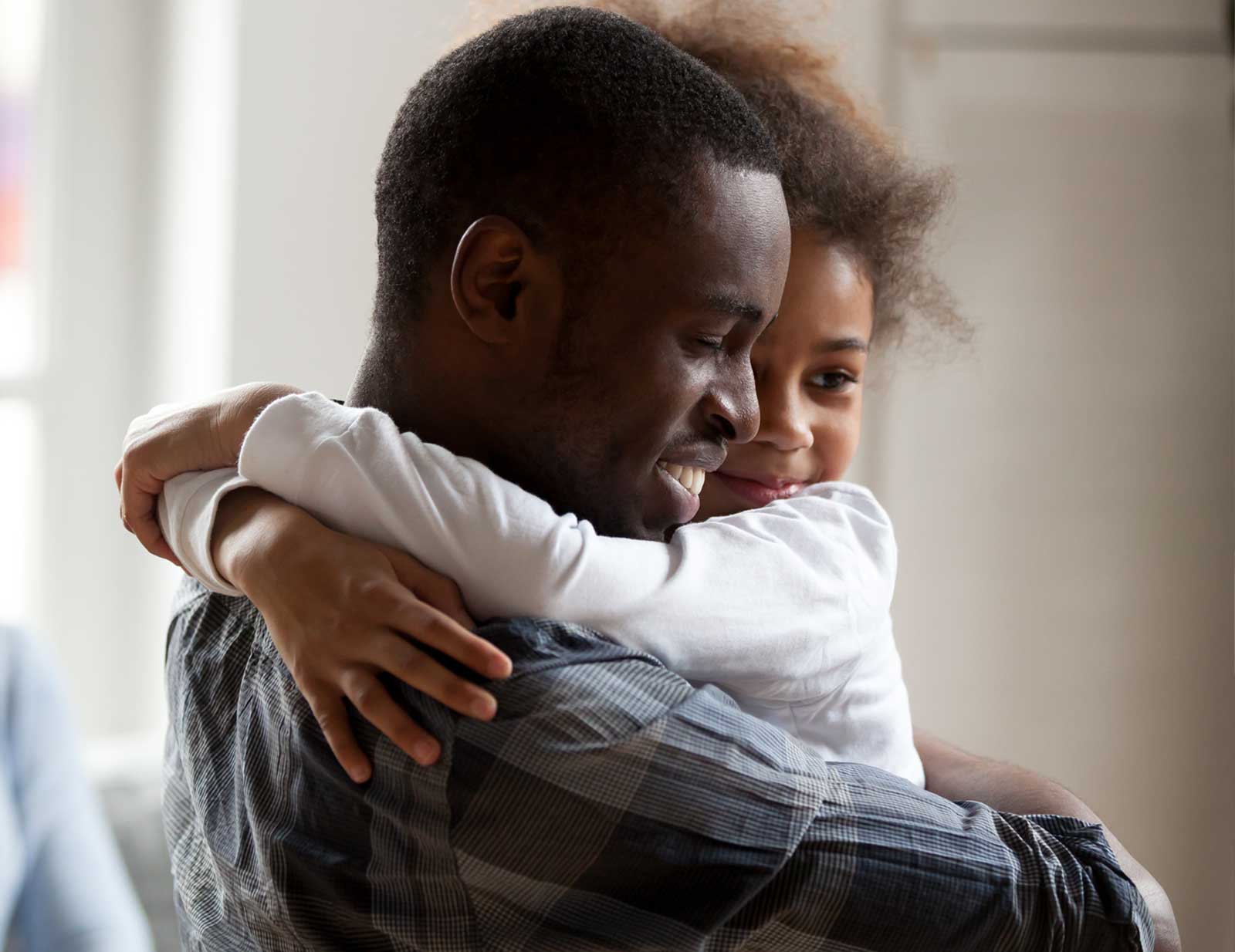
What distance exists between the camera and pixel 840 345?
996 millimetres

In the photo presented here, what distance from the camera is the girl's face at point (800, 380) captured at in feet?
3.19

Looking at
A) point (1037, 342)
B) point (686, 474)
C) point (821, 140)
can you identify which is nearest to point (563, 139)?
point (686, 474)

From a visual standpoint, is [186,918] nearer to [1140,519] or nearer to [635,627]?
[635,627]

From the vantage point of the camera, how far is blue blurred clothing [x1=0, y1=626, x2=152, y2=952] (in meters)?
1.75

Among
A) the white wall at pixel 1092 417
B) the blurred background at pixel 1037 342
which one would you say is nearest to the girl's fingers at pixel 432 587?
the blurred background at pixel 1037 342

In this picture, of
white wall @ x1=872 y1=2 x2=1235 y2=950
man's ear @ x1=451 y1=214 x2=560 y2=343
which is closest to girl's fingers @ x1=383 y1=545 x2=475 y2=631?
man's ear @ x1=451 y1=214 x2=560 y2=343

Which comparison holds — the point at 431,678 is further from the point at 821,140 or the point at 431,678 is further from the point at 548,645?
the point at 821,140

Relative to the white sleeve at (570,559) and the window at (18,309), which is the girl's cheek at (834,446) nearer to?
the white sleeve at (570,559)

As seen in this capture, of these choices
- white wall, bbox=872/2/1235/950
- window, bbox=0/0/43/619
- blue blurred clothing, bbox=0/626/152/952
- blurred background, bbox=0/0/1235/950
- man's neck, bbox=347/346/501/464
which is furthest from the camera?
window, bbox=0/0/43/619

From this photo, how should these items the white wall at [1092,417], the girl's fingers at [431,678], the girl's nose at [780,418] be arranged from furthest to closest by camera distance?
the white wall at [1092,417] < the girl's nose at [780,418] < the girl's fingers at [431,678]

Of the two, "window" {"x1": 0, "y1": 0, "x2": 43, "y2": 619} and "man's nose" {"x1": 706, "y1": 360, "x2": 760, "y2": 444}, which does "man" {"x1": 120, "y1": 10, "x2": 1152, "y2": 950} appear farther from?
"window" {"x1": 0, "y1": 0, "x2": 43, "y2": 619}

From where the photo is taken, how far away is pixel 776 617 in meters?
0.71

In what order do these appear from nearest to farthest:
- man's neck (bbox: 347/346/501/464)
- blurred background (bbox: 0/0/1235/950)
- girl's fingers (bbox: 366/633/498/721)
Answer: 1. girl's fingers (bbox: 366/633/498/721)
2. man's neck (bbox: 347/346/501/464)
3. blurred background (bbox: 0/0/1235/950)

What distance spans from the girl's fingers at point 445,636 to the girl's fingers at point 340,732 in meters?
0.06
